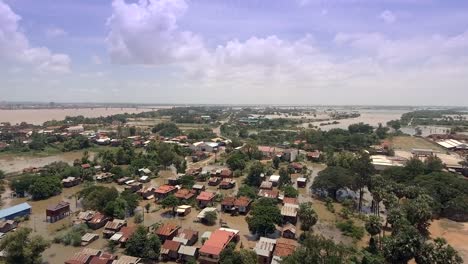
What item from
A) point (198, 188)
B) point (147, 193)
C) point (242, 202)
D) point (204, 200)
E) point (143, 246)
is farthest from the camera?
point (198, 188)

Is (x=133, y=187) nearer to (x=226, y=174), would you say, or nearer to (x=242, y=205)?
(x=226, y=174)

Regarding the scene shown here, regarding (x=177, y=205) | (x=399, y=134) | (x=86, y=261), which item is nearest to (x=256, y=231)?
(x=177, y=205)

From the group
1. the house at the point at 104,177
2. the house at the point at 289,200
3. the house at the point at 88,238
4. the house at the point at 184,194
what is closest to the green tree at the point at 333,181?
the house at the point at 289,200

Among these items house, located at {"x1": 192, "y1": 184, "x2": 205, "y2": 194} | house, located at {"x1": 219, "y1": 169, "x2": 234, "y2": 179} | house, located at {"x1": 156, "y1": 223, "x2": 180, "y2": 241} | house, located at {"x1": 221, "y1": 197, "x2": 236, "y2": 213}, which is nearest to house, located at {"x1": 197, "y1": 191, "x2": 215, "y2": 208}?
house, located at {"x1": 221, "y1": 197, "x2": 236, "y2": 213}

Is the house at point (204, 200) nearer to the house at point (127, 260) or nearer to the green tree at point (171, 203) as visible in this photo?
the green tree at point (171, 203)

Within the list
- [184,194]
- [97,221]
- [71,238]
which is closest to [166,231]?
[97,221]

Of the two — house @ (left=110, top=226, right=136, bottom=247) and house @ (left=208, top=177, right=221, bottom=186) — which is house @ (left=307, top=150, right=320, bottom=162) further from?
house @ (left=110, top=226, right=136, bottom=247)
